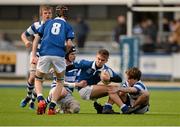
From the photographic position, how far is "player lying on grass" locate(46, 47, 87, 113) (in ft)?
46.9

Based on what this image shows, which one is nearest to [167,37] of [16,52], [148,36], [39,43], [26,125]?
[148,36]

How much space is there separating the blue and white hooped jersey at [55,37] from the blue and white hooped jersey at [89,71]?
614mm

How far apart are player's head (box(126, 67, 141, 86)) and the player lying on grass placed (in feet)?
2.86

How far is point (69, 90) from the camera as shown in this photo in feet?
47.6

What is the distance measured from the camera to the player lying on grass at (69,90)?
14281 millimetres

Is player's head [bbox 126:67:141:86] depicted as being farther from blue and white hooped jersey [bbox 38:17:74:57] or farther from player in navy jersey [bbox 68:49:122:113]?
blue and white hooped jersey [bbox 38:17:74:57]

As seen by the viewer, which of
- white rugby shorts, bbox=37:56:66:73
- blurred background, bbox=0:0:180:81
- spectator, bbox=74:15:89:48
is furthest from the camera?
spectator, bbox=74:15:89:48

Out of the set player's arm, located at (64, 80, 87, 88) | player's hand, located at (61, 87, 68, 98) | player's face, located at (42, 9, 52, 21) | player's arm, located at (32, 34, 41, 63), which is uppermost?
player's face, located at (42, 9, 52, 21)

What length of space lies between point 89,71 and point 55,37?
98 centimetres

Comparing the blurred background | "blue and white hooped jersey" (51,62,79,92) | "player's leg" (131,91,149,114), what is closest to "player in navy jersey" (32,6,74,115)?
"blue and white hooped jersey" (51,62,79,92)

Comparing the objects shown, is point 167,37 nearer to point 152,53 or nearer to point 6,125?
point 152,53

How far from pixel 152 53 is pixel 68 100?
566 inches

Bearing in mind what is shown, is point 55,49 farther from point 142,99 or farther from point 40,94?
point 142,99

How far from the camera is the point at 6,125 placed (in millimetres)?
11766
